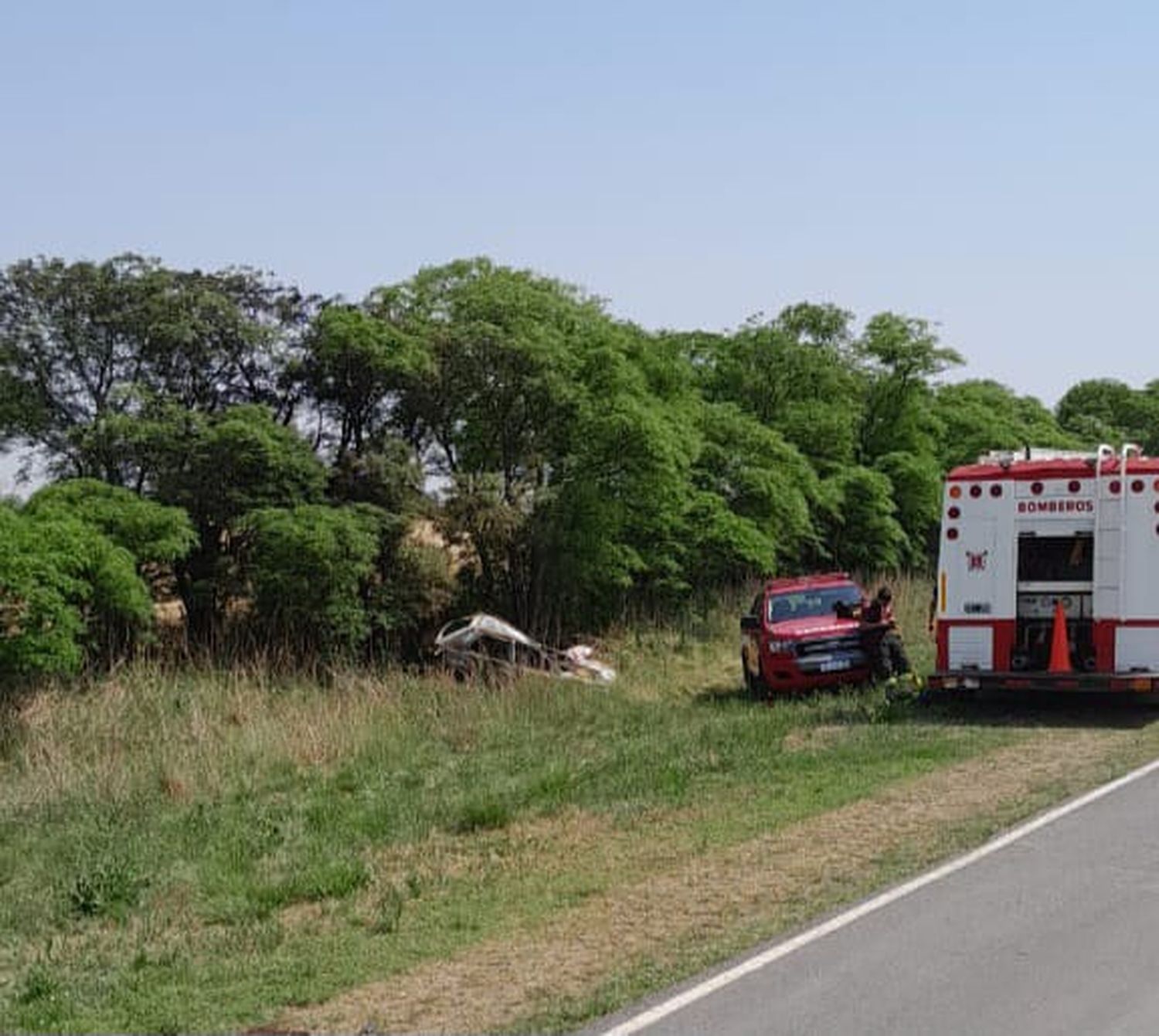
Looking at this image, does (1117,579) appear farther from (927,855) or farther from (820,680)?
(927,855)

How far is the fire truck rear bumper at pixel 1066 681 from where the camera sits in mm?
17562

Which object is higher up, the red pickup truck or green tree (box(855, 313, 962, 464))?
green tree (box(855, 313, 962, 464))

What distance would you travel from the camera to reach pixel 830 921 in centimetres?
854

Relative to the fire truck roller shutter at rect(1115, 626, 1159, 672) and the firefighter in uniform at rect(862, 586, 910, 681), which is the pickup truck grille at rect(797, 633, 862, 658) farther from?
the fire truck roller shutter at rect(1115, 626, 1159, 672)

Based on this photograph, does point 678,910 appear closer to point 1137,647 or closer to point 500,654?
point 1137,647

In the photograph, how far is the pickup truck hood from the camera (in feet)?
70.4

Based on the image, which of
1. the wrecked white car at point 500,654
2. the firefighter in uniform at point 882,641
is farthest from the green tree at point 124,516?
the firefighter in uniform at point 882,641

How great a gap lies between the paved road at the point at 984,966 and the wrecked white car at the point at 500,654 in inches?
567

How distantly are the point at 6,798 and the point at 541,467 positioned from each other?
13.9 meters

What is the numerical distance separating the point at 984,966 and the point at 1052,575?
11.6 m

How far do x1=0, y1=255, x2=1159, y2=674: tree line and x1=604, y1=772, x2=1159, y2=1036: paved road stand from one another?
15.2 meters

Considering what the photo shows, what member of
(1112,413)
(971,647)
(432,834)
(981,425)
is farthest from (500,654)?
(1112,413)

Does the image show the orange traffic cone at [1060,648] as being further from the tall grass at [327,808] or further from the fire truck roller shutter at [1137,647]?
the tall grass at [327,808]

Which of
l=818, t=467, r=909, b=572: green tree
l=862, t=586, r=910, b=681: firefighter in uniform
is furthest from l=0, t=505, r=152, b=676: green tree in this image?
l=818, t=467, r=909, b=572: green tree
